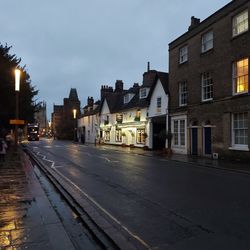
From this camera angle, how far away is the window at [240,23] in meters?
22.3

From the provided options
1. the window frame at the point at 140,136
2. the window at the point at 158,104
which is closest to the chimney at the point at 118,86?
the window frame at the point at 140,136

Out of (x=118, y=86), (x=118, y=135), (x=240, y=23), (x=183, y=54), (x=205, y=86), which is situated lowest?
(x=118, y=135)

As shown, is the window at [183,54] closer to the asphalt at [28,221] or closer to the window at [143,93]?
the window at [143,93]

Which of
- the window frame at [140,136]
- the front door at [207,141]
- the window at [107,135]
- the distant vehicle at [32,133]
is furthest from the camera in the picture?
the distant vehicle at [32,133]

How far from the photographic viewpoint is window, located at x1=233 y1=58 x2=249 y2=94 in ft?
72.7

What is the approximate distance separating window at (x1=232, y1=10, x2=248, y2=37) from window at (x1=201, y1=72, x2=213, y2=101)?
3.98 meters

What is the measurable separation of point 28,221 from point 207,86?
70.2 ft

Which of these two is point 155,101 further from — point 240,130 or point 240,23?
point 240,23

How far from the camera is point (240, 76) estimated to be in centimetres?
2266

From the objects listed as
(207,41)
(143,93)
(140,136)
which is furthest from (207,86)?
(143,93)

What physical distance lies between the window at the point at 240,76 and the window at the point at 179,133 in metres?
7.67

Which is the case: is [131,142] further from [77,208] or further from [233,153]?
[77,208]

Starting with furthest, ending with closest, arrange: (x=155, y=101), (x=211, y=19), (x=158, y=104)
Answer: (x=155, y=101)
(x=158, y=104)
(x=211, y=19)

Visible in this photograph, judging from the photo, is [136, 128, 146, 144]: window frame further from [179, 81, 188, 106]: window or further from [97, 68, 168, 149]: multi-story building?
[179, 81, 188, 106]: window
